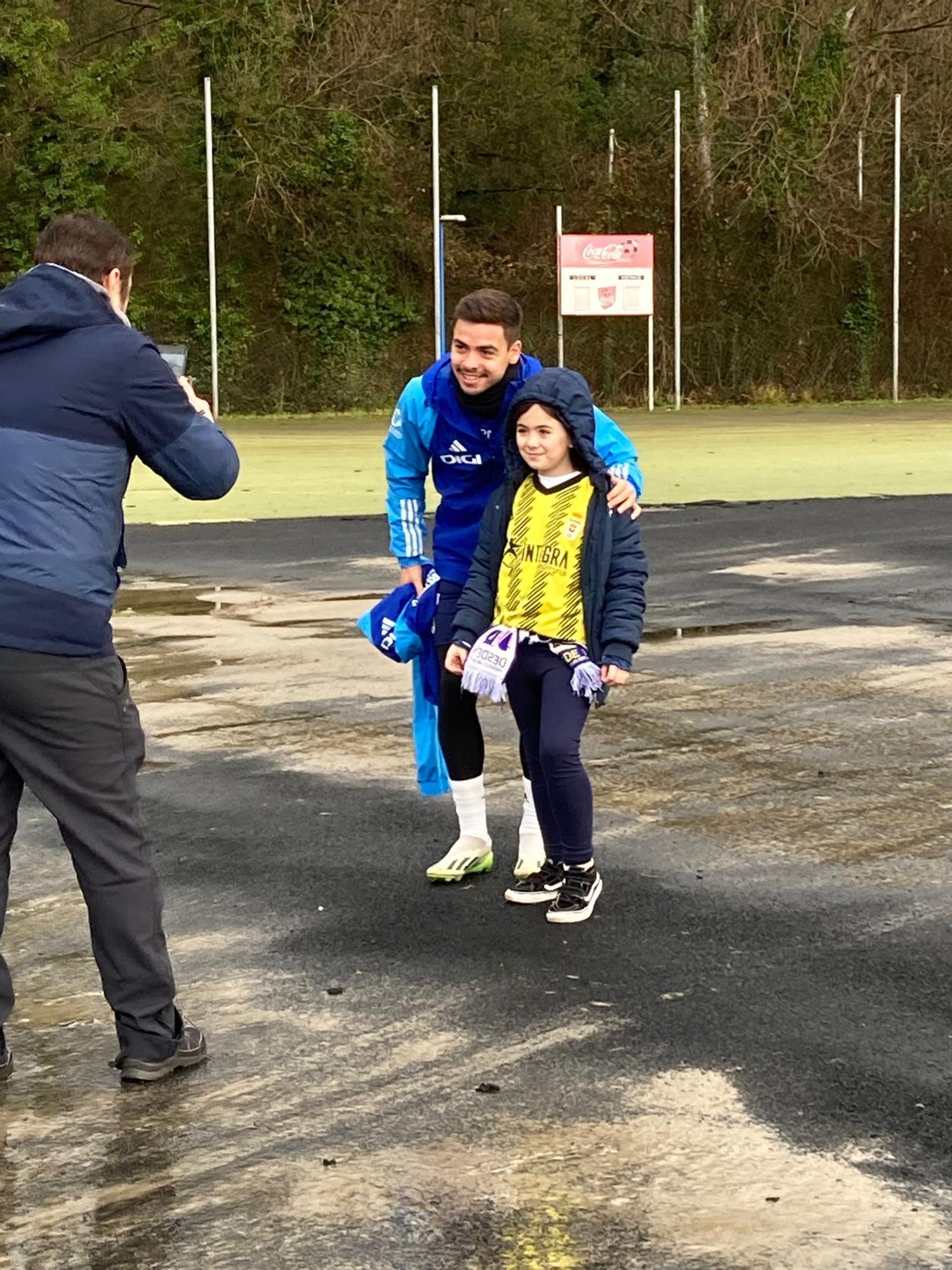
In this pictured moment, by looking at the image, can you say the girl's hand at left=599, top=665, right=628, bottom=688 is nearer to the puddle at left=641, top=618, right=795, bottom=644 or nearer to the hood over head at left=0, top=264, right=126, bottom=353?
the hood over head at left=0, top=264, right=126, bottom=353

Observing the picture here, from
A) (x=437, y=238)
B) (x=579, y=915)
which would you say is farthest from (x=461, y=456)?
(x=437, y=238)

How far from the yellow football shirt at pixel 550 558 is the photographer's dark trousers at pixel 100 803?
1.50 m

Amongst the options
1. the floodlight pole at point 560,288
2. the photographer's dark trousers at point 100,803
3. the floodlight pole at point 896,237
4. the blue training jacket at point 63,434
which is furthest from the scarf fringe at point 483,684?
the floodlight pole at point 896,237

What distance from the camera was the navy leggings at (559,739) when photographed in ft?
19.0

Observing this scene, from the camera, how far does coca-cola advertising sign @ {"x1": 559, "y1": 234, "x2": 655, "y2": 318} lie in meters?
36.8

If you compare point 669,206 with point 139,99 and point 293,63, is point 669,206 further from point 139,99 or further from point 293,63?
point 139,99

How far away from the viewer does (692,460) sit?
997 inches

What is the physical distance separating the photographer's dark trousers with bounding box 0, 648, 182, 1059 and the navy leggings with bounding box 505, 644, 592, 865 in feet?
4.80

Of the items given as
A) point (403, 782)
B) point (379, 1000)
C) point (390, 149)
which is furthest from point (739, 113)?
point (379, 1000)

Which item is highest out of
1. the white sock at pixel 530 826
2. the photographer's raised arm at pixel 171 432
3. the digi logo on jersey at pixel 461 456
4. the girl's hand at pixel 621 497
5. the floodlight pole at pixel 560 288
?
the floodlight pole at pixel 560 288

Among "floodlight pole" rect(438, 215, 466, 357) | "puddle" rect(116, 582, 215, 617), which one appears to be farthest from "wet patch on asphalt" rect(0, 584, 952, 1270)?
"floodlight pole" rect(438, 215, 466, 357)

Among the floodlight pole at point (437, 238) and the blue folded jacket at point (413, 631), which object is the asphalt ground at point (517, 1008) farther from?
the floodlight pole at point (437, 238)

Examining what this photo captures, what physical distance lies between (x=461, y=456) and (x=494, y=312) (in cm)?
45

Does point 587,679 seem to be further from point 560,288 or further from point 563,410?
point 560,288
